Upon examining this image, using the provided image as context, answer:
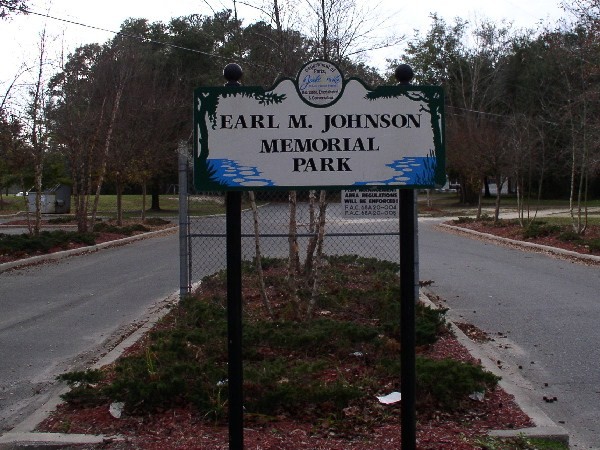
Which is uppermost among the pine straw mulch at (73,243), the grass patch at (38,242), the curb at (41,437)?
the grass patch at (38,242)

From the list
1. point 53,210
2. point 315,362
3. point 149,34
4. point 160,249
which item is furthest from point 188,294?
point 53,210

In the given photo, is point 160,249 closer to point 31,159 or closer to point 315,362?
point 31,159

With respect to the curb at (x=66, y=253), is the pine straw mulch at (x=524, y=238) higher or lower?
higher

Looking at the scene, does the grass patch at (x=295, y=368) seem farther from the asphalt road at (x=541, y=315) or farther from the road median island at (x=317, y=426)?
the asphalt road at (x=541, y=315)

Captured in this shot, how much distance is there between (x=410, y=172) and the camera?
385 cm

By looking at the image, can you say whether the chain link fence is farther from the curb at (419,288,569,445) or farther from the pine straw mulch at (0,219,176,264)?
the pine straw mulch at (0,219,176,264)

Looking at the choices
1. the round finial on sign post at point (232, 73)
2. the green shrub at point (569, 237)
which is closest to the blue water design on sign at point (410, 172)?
the round finial on sign post at point (232, 73)

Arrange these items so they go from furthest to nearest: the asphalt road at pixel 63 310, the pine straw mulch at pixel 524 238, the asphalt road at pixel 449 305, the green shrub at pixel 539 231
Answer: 1. the green shrub at pixel 539 231
2. the pine straw mulch at pixel 524 238
3. the asphalt road at pixel 63 310
4. the asphalt road at pixel 449 305

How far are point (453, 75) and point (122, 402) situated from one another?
48.1m

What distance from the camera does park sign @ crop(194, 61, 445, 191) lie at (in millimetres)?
3850

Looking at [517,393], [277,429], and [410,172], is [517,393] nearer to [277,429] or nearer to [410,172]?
[277,429]

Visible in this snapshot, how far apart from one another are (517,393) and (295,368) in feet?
5.85

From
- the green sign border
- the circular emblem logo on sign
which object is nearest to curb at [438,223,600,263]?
the green sign border

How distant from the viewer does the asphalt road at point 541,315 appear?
5754 mm
